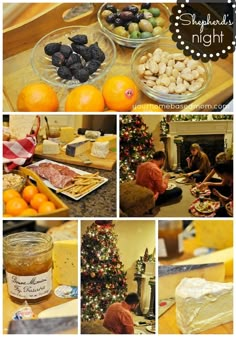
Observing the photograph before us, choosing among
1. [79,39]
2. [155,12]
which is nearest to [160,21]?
[155,12]

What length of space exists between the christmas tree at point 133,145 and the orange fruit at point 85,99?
0.06 meters

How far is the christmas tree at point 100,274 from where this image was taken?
60.6 inches

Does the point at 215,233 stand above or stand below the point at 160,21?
below

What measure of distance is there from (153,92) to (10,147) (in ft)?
1.07

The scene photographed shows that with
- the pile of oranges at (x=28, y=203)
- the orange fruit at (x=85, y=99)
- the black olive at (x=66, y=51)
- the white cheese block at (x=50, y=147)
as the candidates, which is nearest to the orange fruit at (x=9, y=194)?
the pile of oranges at (x=28, y=203)

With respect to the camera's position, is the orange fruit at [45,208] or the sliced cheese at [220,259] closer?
the orange fruit at [45,208]

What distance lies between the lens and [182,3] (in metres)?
1.50

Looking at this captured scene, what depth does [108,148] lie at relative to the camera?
1493 mm

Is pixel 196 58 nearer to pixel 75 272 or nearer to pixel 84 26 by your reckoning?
pixel 84 26

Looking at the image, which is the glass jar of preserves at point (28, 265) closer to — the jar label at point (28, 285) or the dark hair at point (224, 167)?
the jar label at point (28, 285)

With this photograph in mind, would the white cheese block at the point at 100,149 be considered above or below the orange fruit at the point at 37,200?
above

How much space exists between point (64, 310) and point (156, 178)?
359 mm

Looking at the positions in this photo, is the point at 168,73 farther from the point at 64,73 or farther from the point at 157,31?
the point at 64,73

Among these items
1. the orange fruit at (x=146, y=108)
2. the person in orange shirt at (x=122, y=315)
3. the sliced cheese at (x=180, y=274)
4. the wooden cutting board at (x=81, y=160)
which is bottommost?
the person in orange shirt at (x=122, y=315)
